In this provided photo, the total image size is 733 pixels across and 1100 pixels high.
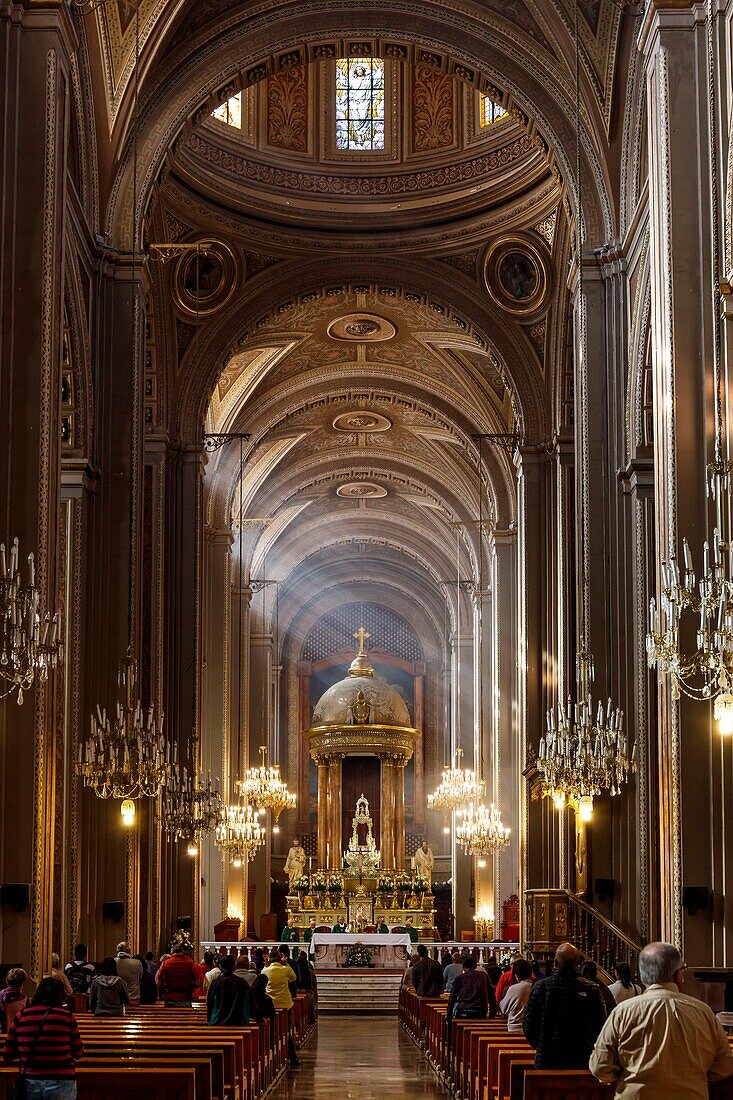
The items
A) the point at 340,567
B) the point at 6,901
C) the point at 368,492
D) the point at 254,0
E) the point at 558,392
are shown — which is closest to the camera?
the point at 6,901

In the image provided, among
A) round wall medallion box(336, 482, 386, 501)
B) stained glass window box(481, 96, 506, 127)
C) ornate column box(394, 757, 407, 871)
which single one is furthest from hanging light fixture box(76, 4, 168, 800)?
ornate column box(394, 757, 407, 871)

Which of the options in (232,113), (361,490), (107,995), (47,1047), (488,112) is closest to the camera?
(47,1047)

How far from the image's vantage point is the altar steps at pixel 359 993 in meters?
26.7

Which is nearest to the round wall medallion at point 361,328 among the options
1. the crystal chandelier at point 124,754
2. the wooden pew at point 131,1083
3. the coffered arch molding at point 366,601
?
the crystal chandelier at point 124,754

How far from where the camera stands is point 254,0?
19297 mm

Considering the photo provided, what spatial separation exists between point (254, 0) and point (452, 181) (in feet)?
23.6

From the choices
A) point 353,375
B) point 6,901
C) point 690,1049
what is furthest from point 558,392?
point 690,1049

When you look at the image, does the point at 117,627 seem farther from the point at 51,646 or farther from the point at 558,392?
the point at 558,392

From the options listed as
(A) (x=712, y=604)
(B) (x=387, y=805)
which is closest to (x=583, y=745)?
(A) (x=712, y=604)

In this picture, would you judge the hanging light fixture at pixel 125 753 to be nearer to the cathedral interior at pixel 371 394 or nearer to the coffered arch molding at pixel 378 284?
the cathedral interior at pixel 371 394

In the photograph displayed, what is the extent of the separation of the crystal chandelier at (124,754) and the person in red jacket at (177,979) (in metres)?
1.73

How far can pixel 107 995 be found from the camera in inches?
506

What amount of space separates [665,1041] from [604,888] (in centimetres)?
1244

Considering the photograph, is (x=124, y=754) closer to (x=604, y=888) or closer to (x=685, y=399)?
(x=604, y=888)
